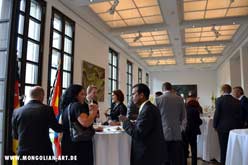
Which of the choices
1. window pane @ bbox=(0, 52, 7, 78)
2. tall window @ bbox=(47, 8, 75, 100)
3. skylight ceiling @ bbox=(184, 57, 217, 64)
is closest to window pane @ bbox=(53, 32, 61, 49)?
tall window @ bbox=(47, 8, 75, 100)

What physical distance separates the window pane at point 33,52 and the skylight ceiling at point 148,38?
4.07 meters

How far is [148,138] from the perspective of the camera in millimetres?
2346

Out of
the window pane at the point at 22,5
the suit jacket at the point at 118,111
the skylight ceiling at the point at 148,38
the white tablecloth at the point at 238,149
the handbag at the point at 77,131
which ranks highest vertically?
the skylight ceiling at the point at 148,38

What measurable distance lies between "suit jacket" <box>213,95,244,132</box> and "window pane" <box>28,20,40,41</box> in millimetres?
3838

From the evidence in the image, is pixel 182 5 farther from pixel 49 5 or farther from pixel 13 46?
pixel 13 46

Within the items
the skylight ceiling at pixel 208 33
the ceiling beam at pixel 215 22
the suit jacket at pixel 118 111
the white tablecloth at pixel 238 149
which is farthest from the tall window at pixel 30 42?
the skylight ceiling at pixel 208 33

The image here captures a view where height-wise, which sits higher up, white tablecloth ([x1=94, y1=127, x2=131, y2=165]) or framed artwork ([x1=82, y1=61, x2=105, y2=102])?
framed artwork ([x1=82, y1=61, x2=105, y2=102])

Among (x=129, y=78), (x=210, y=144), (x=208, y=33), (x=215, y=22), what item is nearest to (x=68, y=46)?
(x=210, y=144)

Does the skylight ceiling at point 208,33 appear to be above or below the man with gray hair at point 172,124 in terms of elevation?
above

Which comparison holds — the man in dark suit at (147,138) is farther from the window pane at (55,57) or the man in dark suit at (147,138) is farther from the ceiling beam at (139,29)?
the ceiling beam at (139,29)

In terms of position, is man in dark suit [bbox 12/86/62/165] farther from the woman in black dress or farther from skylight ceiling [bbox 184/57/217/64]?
skylight ceiling [bbox 184/57/217/64]

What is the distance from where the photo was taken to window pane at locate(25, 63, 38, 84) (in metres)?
4.62

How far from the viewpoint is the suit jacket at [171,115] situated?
12.4ft

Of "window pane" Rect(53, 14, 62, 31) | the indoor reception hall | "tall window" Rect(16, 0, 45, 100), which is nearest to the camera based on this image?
the indoor reception hall
